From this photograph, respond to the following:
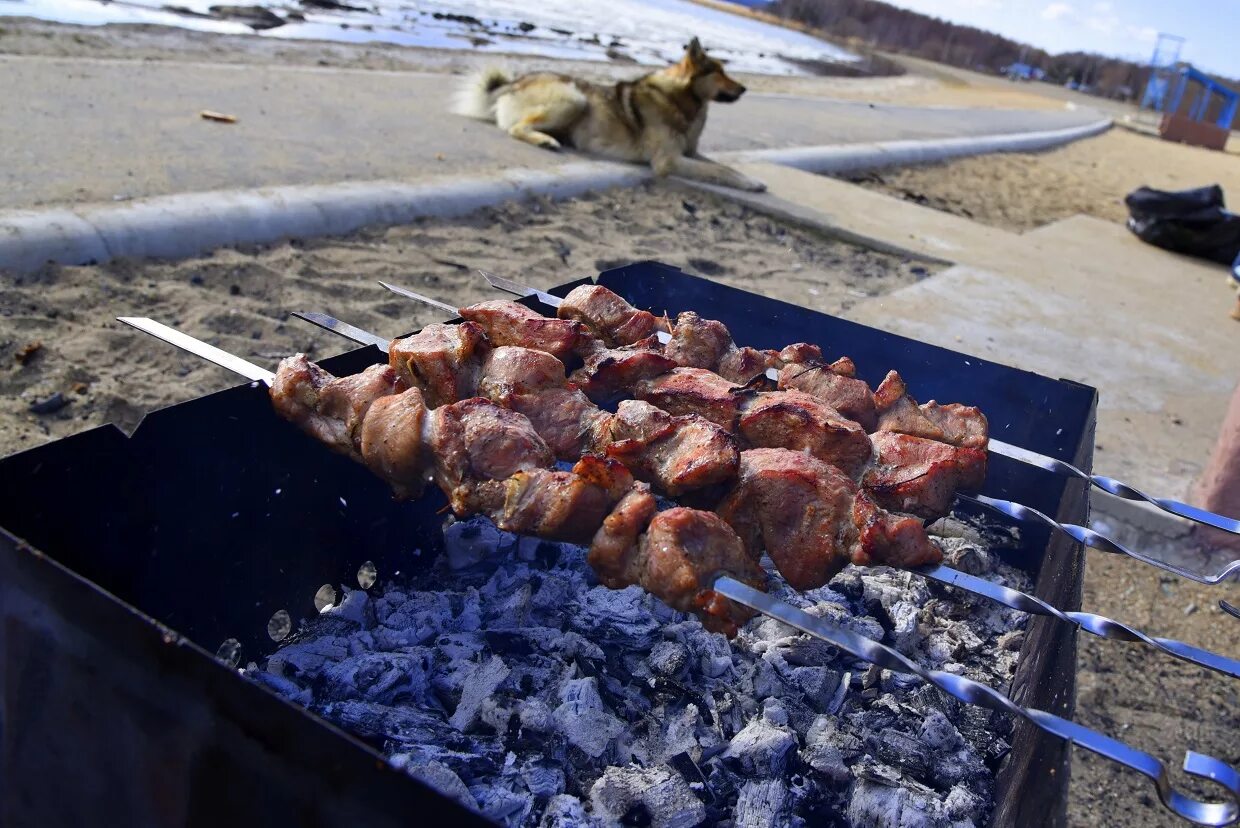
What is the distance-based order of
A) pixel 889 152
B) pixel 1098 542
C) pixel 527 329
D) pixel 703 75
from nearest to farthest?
1. pixel 1098 542
2. pixel 527 329
3. pixel 703 75
4. pixel 889 152

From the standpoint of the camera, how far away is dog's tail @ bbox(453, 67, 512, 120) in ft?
30.9

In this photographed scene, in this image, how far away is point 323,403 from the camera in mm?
2336

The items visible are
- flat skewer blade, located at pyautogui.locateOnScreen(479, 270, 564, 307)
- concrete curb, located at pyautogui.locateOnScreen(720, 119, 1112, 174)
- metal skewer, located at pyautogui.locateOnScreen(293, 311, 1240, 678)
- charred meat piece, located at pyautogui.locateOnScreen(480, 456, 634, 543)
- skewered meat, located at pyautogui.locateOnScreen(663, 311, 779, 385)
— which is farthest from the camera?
concrete curb, located at pyautogui.locateOnScreen(720, 119, 1112, 174)

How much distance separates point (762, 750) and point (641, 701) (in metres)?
0.34

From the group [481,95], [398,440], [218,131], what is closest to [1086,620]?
[398,440]

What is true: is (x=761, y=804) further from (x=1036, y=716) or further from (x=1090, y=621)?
(x=1090, y=621)

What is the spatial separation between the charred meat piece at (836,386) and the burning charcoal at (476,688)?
3.92ft

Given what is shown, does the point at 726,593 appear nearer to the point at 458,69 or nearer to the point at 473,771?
the point at 473,771

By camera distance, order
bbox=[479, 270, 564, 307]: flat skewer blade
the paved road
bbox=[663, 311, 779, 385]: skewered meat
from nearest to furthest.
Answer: bbox=[663, 311, 779, 385]: skewered meat < bbox=[479, 270, 564, 307]: flat skewer blade < the paved road

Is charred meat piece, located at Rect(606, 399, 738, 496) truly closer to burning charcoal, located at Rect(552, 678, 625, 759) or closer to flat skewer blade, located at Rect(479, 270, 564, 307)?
burning charcoal, located at Rect(552, 678, 625, 759)

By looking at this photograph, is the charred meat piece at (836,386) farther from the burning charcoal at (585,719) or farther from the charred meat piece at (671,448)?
the burning charcoal at (585,719)

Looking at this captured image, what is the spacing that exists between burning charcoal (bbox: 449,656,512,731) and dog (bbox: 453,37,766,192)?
691 cm

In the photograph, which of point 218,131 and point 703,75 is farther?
point 703,75

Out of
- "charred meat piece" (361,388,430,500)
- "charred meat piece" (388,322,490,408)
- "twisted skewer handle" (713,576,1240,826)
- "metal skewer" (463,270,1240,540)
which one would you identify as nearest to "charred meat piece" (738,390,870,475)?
"metal skewer" (463,270,1240,540)
